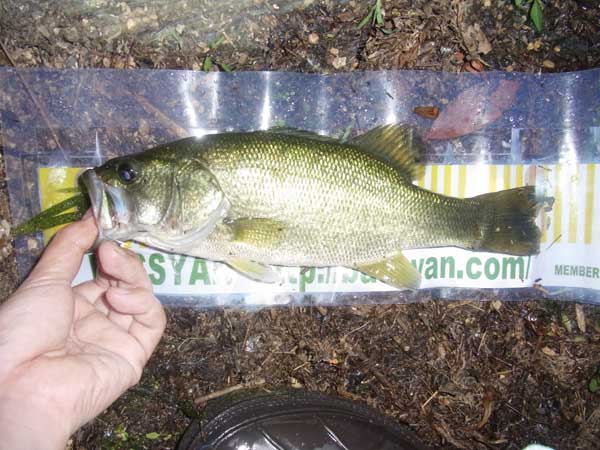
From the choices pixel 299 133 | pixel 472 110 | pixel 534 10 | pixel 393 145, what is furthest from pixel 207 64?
pixel 534 10

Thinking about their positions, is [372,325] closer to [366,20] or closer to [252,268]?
[252,268]

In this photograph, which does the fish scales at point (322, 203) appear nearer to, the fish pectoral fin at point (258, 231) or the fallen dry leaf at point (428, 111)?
the fish pectoral fin at point (258, 231)

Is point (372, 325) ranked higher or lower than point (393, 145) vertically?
lower

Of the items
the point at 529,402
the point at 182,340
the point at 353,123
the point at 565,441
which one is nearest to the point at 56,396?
the point at 182,340

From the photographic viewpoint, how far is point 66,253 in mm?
2238

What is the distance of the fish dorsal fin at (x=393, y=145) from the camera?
105 inches

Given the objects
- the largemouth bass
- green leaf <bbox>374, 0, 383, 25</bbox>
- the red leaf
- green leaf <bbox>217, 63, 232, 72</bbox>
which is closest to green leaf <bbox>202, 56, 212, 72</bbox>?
green leaf <bbox>217, 63, 232, 72</bbox>

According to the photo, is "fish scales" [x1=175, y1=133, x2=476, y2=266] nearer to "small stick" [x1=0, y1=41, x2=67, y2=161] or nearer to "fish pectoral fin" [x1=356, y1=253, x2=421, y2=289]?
"fish pectoral fin" [x1=356, y1=253, x2=421, y2=289]

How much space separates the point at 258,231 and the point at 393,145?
0.90 meters

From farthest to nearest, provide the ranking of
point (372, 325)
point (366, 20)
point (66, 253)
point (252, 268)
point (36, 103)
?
point (372, 325) → point (366, 20) → point (36, 103) → point (252, 268) → point (66, 253)

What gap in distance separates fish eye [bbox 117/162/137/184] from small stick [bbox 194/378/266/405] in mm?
1449

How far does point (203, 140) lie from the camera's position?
2.46 m

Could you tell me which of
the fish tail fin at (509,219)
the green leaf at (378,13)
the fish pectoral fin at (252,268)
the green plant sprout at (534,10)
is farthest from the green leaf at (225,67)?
the green plant sprout at (534,10)

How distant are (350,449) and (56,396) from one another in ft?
5.55
